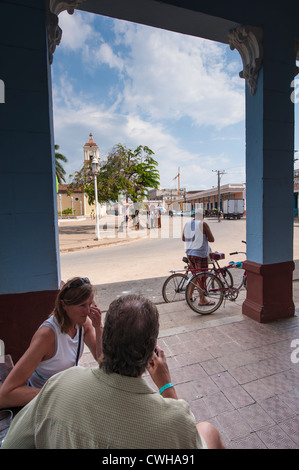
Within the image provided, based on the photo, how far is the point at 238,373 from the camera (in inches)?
103

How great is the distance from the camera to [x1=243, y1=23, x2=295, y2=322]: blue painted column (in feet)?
11.4

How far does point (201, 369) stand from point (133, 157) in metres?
19.6

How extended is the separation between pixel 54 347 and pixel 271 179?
128 inches

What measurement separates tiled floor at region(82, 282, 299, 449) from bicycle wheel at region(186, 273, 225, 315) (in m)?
0.30

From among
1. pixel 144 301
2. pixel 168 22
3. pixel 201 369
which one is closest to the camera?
pixel 144 301

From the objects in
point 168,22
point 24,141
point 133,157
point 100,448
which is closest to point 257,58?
point 168,22

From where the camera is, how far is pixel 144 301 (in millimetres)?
1034

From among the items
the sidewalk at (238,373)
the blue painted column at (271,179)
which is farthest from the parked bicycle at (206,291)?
the blue painted column at (271,179)

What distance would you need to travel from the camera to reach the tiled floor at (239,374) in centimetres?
196

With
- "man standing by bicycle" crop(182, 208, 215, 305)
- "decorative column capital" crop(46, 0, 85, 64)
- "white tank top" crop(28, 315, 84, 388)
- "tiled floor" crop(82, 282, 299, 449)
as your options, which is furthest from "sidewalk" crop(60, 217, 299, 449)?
"decorative column capital" crop(46, 0, 85, 64)

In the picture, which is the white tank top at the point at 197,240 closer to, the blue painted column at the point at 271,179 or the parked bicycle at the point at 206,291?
the parked bicycle at the point at 206,291

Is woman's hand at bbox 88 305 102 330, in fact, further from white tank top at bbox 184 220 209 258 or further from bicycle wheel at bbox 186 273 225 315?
white tank top at bbox 184 220 209 258

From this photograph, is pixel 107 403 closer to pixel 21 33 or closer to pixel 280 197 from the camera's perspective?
pixel 21 33
